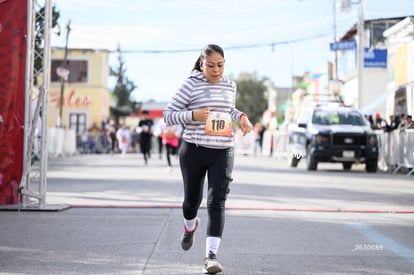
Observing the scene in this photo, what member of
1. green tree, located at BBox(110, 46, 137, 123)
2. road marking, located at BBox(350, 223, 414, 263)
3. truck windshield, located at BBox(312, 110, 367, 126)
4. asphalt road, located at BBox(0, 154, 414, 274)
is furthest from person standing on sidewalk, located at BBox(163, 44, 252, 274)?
green tree, located at BBox(110, 46, 137, 123)

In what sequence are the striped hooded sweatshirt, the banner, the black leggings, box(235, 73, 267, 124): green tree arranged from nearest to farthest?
1. the black leggings
2. the striped hooded sweatshirt
3. the banner
4. box(235, 73, 267, 124): green tree

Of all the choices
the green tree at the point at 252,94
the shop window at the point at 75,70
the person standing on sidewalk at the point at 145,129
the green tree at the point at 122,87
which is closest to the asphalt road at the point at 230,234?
the person standing on sidewalk at the point at 145,129

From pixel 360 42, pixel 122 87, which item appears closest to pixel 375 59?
pixel 360 42

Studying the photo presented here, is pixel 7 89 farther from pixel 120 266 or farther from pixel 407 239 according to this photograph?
pixel 407 239

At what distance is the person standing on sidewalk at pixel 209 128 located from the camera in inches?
235

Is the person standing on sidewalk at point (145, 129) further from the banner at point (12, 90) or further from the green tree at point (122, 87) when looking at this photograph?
the green tree at point (122, 87)

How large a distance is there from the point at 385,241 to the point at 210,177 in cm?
241

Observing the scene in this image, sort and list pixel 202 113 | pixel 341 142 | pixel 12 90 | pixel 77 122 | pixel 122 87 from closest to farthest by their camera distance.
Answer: pixel 202 113 → pixel 12 90 → pixel 341 142 → pixel 77 122 → pixel 122 87

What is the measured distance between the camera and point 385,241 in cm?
759

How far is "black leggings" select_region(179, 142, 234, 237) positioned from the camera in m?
5.94

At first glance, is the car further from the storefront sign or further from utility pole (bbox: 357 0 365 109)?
the storefront sign

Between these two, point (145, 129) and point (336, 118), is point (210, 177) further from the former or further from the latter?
point (145, 129)

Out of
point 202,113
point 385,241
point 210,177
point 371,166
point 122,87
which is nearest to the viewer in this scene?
point 202,113

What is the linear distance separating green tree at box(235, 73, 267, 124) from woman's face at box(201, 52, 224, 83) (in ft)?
321
